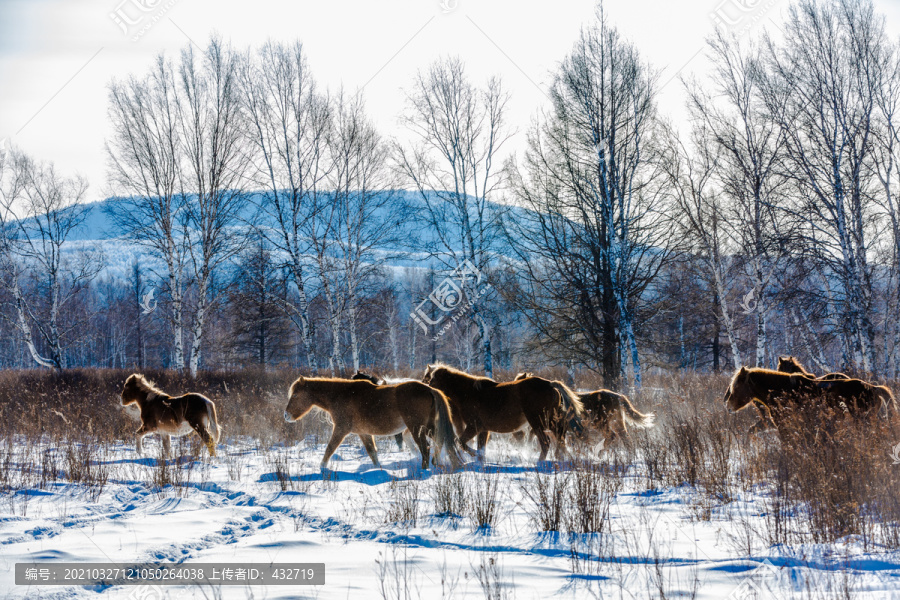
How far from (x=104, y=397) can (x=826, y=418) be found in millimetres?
15155

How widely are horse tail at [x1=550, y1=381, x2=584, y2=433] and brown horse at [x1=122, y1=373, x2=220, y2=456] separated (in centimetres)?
507

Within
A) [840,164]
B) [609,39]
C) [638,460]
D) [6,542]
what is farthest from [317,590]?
[840,164]

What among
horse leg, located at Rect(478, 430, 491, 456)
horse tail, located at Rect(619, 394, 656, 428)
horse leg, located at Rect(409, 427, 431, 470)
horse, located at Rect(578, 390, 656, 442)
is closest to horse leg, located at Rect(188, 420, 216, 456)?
horse leg, located at Rect(409, 427, 431, 470)

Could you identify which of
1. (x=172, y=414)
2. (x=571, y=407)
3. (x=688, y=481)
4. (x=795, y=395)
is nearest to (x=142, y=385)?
(x=172, y=414)

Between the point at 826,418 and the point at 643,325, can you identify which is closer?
the point at 826,418

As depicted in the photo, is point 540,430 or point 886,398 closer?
point 886,398

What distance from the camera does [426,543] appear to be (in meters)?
3.90

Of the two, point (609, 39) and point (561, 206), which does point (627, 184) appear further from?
point (609, 39)

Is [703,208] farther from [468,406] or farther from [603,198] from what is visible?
[468,406]

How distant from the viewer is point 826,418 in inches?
236

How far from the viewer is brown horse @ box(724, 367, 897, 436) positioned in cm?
640

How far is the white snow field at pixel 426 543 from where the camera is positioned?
2883 mm

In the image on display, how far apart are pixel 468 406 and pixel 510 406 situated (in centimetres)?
62

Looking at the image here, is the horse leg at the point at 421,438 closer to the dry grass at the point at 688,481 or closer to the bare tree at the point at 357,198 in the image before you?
the dry grass at the point at 688,481
